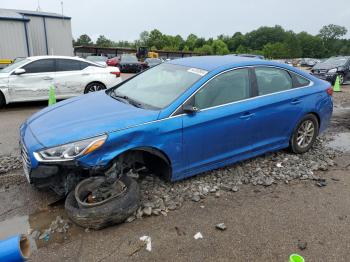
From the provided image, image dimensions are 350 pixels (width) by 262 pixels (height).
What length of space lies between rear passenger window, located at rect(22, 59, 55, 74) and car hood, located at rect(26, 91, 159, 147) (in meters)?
5.26

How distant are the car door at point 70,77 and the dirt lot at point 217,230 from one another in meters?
5.24

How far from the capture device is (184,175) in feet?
13.2

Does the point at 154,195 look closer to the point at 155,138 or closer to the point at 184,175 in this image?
the point at 184,175

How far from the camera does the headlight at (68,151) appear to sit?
10.7ft

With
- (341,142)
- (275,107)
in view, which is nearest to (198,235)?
(275,107)

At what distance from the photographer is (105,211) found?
3.21 meters

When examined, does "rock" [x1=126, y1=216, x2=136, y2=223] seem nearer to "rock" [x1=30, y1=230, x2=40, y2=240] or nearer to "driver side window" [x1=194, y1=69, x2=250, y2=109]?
"rock" [x1=30, y1=230, x2=40, y2=240]

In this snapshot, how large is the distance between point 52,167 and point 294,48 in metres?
139

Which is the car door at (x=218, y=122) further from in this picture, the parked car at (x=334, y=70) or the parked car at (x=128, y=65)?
the parked car at (x=128, y=65)

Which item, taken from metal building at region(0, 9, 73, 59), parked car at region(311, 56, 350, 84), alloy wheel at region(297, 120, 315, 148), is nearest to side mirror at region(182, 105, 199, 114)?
alloy wheel at region(297, 120, 315, 148)

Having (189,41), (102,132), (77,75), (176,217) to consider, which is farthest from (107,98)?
(189,41)

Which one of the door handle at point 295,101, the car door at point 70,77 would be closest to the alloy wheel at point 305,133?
the door handle at point 295,101

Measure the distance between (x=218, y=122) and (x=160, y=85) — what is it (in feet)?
3.21

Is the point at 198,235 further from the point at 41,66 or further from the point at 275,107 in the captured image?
the point at 41,66
